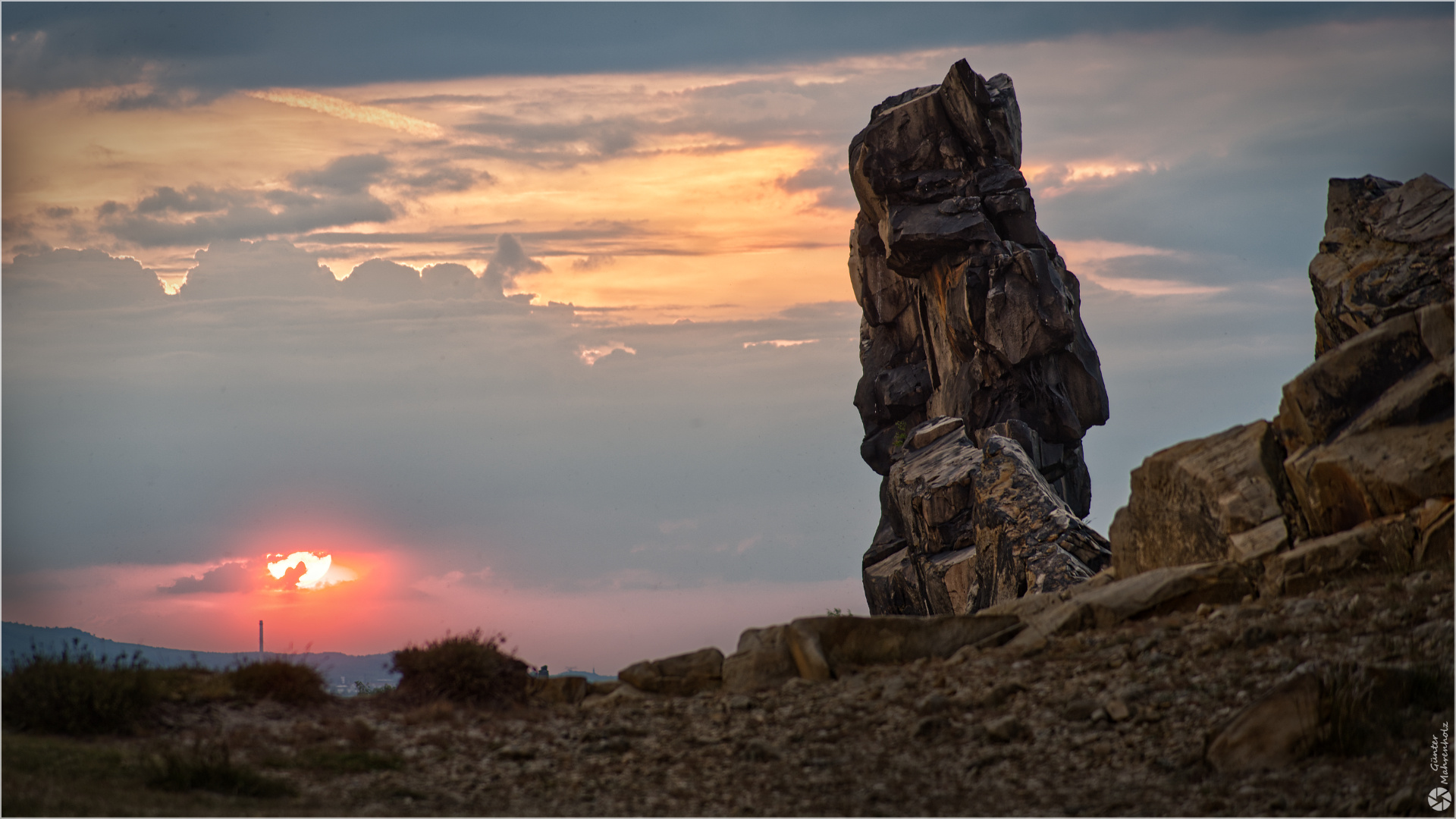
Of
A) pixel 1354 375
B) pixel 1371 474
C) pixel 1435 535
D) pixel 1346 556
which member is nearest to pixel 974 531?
pixel 1354 375

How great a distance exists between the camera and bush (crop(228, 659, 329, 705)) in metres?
13.8

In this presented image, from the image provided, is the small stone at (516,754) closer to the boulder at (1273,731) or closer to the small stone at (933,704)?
the small stone at (933,704)

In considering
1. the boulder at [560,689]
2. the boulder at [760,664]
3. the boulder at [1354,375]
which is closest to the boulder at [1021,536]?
the boulder at [1354,375]

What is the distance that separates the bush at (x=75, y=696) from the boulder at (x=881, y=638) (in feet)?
25.3

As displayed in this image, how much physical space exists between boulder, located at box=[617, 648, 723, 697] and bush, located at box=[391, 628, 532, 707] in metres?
1.52

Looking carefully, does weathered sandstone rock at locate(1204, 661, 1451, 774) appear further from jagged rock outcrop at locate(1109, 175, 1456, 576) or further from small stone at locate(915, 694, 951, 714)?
jagged rock outcrop at locate(1109, 175, 1456, 576)

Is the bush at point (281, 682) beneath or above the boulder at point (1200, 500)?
beneath

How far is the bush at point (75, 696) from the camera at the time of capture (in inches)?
476

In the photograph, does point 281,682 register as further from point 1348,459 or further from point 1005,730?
point 1348,459

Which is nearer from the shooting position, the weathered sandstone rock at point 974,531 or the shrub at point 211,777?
the shrub at point 211,777

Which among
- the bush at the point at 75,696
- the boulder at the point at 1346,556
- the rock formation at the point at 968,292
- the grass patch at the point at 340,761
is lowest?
the grass patch at the point at 340,761

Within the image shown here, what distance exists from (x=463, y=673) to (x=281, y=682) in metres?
2.10

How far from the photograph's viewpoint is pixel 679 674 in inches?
610

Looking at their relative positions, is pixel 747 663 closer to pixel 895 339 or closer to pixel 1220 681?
pixel 1220 681
